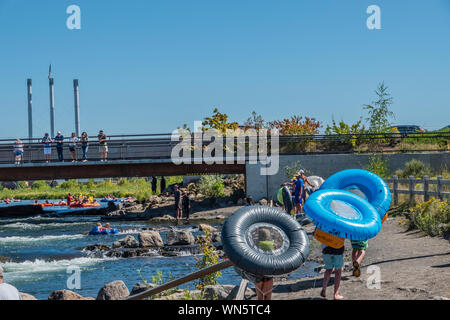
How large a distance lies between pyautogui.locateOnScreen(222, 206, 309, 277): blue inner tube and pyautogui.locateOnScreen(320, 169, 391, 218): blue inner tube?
2723 millimetres

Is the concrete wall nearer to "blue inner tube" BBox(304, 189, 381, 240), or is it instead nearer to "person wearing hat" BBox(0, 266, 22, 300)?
"blue inner tube" BBox(304, 189, 381, 240)

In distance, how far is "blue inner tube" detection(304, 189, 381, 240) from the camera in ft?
27.5

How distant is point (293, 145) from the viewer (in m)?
36.1

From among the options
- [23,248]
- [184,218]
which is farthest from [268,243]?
[184,218]

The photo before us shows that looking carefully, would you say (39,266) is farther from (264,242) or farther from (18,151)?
(18,151)

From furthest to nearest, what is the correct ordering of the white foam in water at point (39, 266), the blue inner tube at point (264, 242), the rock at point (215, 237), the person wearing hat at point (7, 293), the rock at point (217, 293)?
1. the rock at point (215, 237)
2. the white foam in water at point (39, 266)
3. the rock at point (217, 293)
4. the blue inner tube at point (264, 242)
5. the person wearing hat at point (7, 293)

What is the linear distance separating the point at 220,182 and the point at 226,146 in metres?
4.32

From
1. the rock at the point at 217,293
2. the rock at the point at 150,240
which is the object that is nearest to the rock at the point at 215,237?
the rock at the point at 150,240

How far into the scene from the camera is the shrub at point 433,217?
15.3 metres

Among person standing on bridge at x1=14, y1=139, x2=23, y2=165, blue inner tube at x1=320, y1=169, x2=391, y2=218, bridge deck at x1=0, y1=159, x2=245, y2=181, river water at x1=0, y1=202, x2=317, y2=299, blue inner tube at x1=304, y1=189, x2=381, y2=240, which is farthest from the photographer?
bridge deck at x1=0, y1=159, x2=245, y2=181

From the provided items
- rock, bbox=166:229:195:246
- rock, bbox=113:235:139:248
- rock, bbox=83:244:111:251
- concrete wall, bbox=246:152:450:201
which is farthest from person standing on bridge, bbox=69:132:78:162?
rock, bbox=166:229:195:246

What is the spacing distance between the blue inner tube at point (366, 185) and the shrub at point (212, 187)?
2699 cm

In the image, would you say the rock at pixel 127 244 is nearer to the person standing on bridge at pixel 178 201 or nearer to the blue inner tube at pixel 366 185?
the person standing on bridge at pixel 178 201

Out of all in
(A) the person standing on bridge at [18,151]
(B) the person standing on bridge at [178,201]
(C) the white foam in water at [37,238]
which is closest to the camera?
(C) the white foam in water at [37,238]
